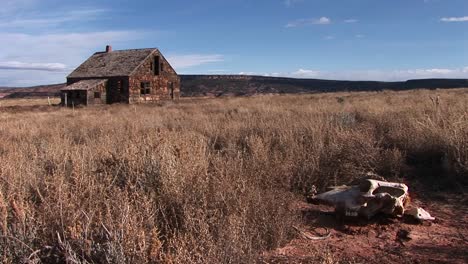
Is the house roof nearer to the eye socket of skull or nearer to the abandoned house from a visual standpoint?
the abandoned house

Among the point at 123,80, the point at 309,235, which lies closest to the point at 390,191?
the point at 309,235

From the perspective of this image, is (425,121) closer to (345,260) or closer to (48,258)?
(345,260)

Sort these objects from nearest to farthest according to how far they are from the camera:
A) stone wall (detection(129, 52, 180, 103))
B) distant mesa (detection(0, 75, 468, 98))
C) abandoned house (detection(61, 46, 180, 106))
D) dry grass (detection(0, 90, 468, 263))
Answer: dry grass (detection(0, 90, 468, 263)) < abandoned house (detection(61, 46, 180, 106)) < stone wall (detection(129, 52, 180, 103)) < distant mesa (detection(0, 75, 468, 98))

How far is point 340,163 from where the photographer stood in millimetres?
6129

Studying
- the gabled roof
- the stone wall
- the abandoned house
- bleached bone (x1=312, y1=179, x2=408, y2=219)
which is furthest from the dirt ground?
the gabled roof

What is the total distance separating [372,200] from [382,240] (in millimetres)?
548

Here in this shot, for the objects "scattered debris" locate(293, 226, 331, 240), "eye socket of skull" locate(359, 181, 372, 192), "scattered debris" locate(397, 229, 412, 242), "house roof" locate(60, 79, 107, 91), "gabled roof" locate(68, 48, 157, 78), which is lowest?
"scattered debris" locate(397, 229, 412, 242)

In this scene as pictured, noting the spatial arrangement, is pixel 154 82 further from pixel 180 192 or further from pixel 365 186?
pixel 180 192

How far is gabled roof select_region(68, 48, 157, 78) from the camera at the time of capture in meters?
37.4

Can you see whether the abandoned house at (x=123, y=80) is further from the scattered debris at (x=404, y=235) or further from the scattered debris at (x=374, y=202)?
the scattered debris at (x=404, y=235)

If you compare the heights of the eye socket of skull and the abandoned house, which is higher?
the abandoned house

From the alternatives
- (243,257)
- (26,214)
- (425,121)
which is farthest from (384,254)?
(425,121)

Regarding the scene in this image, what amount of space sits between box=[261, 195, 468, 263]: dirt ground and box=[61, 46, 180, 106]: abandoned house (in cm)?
3298

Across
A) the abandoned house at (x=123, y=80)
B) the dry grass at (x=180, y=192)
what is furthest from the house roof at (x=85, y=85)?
the dry grass at (x=180, y=192)
